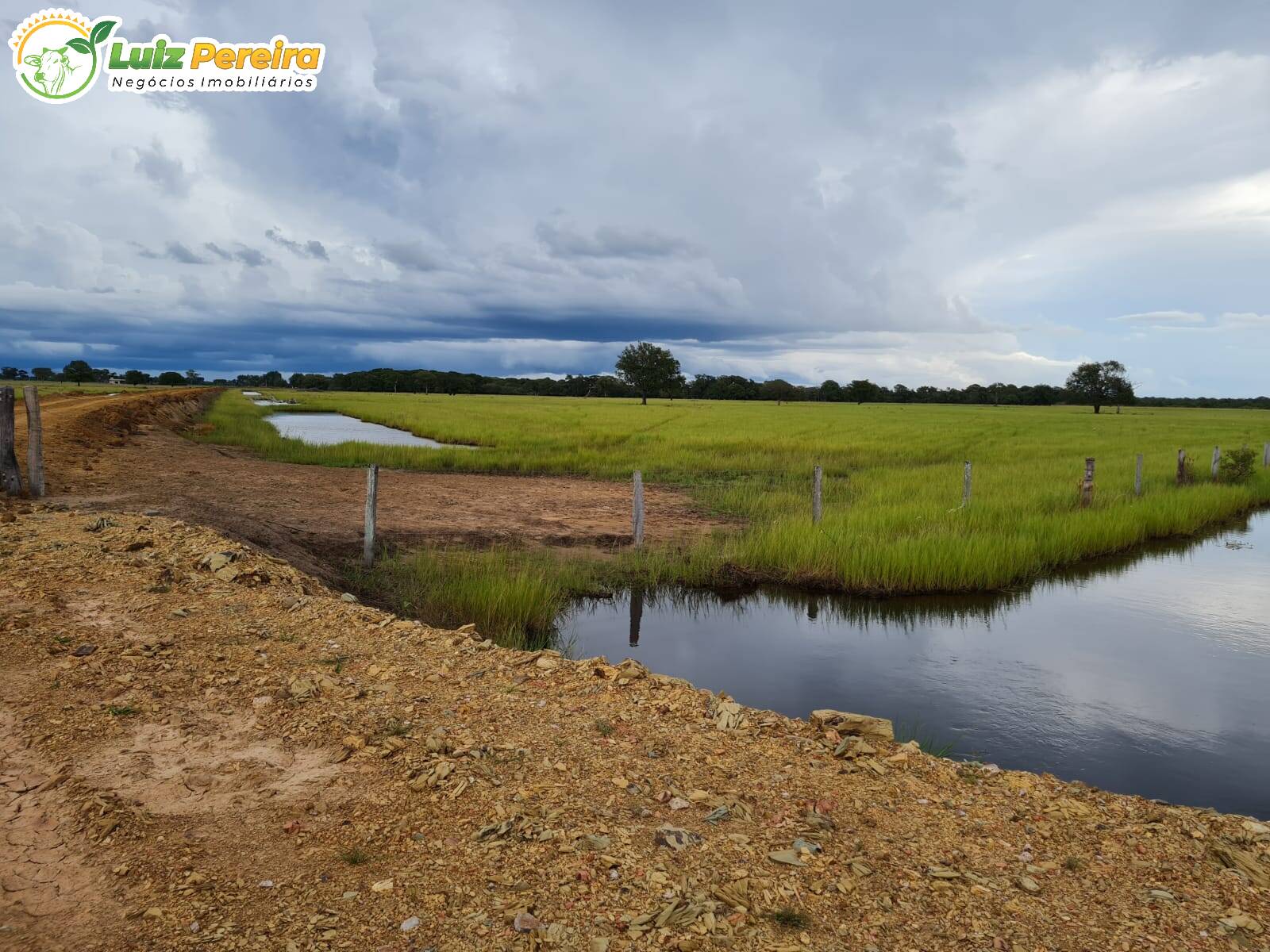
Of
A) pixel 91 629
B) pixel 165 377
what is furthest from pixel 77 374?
pixel 91 629

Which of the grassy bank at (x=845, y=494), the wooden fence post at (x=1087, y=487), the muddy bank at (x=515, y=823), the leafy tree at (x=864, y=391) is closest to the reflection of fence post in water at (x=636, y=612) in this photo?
the grassy bank at (x=845, y=494)

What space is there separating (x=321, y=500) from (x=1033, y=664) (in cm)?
1415

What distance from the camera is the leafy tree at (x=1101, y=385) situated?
286 feet

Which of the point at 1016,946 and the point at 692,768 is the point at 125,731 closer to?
the point at 692,768

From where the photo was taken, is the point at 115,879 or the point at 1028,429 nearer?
the point at 115,879

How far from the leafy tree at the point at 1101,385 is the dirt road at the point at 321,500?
85.5m

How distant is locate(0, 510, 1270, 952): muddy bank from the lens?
3.36 meters

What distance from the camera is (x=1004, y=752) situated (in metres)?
6.72

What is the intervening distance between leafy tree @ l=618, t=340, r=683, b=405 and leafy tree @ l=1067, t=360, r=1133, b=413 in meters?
46.6

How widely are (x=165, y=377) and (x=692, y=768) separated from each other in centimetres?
17598

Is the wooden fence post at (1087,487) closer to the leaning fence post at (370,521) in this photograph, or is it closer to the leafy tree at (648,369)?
the leaning fence post at (370,521)

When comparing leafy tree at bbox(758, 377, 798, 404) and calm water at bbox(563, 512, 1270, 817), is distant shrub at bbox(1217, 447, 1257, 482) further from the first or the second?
leafy tree at bbox(758, 377, 798, 404)

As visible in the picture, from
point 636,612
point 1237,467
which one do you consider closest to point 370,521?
point 636,612

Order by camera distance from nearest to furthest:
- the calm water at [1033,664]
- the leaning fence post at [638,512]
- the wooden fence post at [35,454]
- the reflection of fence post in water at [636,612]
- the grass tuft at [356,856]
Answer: the grass tuft at [356,856]
the calm water at [1033,664]
the reflection of fence post in water at [636,612]
the wooden fence post at [35,454]
the leaning fence post at [638,512]
